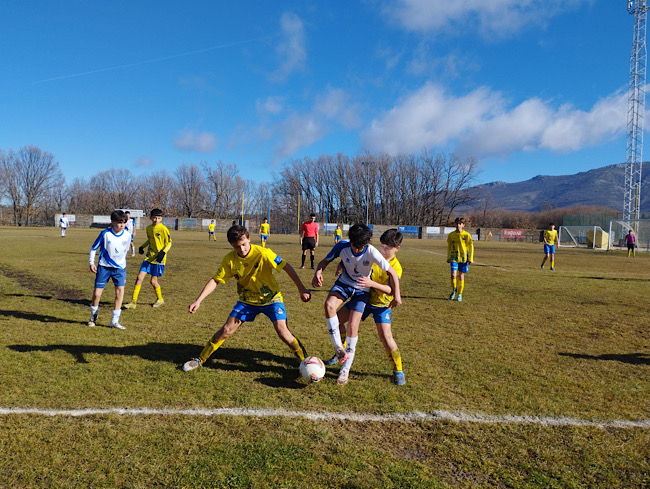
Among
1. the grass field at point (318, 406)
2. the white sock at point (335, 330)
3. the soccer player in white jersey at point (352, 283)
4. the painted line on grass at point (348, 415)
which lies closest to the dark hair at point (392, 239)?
the soccer player in white jersey at point (352, 283)

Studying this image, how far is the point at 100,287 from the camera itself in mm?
6918

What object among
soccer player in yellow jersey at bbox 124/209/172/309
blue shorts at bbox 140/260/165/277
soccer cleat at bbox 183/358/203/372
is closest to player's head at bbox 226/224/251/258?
soccer cleat at bbox 183/358/203/372

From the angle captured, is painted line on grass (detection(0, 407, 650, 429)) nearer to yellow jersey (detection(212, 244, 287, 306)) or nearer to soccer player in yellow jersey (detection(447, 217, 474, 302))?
yellow jersey (detection(212, 244, 287, 306))

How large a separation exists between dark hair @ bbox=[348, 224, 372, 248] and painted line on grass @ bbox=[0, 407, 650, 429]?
1.72 meters

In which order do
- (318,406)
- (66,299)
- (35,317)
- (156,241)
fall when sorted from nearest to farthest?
(318,406) → (35,317) → (156,241) → (66,299)

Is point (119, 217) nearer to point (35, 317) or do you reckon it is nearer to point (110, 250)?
point (110, 250)

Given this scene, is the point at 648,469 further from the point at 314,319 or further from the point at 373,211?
the point at 373,211

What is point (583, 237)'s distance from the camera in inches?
1873

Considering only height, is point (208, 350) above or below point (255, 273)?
below

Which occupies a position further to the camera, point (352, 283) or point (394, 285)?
point (352, 283)

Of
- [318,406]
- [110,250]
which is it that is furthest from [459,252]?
[110,250]

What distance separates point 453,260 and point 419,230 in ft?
198

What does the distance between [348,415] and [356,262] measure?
5.29ft

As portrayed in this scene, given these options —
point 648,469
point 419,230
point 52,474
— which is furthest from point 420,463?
point 419,230
